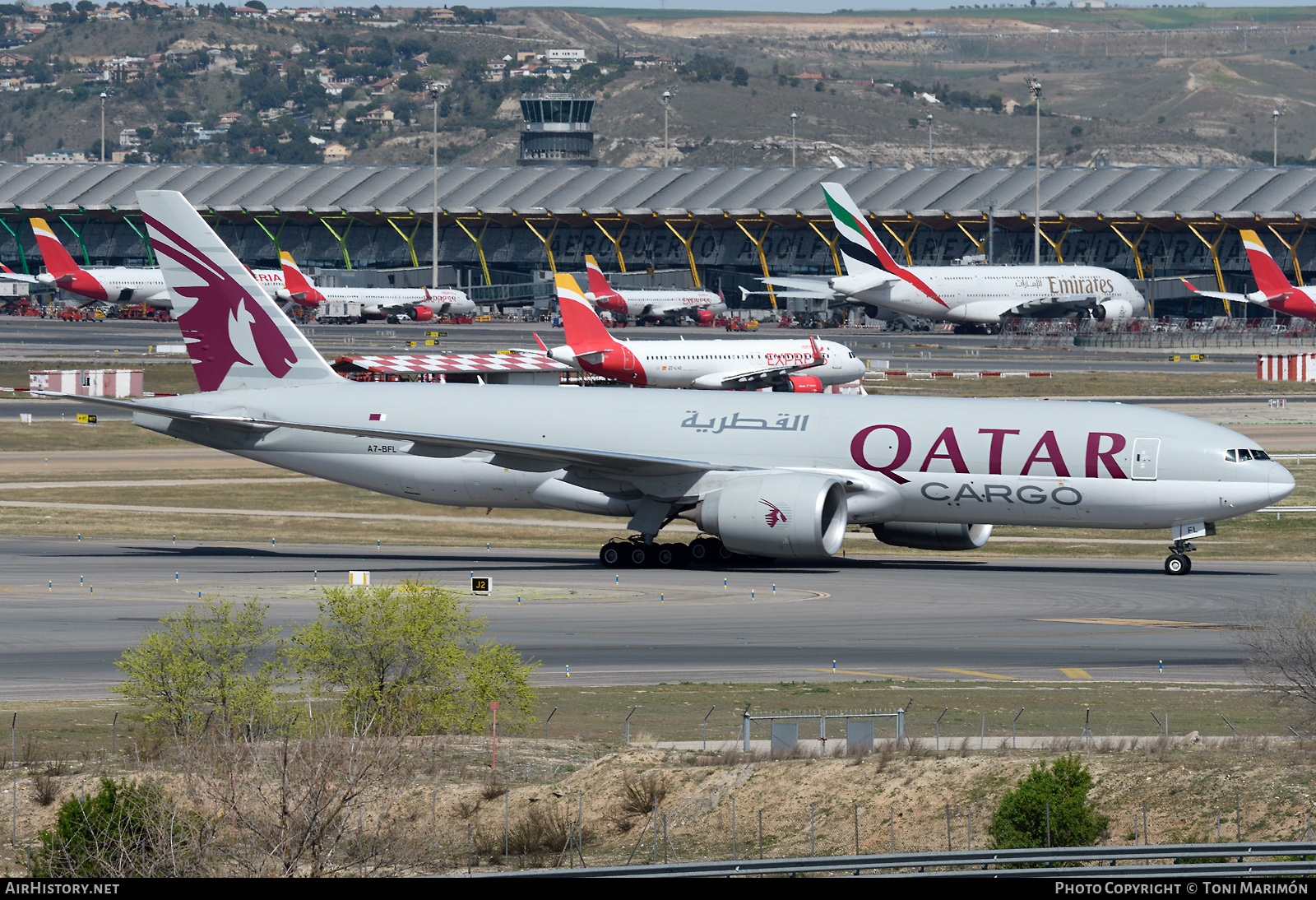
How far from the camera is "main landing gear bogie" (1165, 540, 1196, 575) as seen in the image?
4591 centimetres

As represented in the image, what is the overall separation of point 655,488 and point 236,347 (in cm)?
1388

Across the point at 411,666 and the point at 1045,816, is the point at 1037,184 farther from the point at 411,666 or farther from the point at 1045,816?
the point at 1045,816

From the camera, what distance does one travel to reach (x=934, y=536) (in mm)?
48094

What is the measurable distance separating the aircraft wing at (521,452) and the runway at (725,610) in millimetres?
3033

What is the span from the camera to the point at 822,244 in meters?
189

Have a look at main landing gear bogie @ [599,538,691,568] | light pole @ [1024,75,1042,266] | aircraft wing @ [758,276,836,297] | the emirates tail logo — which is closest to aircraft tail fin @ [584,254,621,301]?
aircraft wing @ [758,276,836,297]

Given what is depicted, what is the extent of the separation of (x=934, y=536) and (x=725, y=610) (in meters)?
9.52

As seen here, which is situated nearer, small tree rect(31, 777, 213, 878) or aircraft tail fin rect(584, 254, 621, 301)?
small tree rect(31, 777, 213, 878)

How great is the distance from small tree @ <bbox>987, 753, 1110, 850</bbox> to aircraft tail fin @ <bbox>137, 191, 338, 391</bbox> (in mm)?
33098

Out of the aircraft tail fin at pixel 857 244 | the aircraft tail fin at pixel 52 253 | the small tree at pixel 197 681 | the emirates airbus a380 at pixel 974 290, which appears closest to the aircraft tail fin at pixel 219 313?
the small tree at pixel 197 681

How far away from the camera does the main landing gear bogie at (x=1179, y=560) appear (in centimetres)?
4591

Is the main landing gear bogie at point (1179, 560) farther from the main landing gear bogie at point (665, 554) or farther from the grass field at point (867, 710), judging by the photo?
the grass field at point (867, 710)

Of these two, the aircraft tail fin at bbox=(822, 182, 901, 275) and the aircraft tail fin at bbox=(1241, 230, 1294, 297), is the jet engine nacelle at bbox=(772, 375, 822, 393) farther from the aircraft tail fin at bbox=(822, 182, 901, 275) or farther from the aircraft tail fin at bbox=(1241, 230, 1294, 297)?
the aircraft tail fin at bbox=(1241, 230, 1294, 297)

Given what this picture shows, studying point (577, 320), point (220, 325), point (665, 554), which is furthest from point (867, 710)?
point (577, 320)
